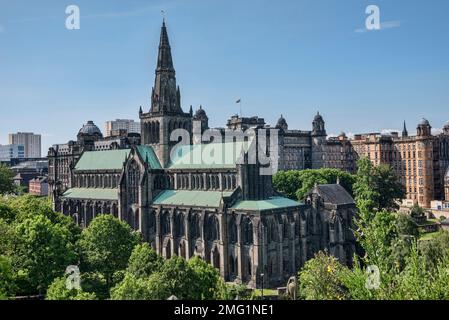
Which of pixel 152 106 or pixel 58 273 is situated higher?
pixel 152 106

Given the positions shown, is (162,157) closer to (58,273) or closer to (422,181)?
(58,273)

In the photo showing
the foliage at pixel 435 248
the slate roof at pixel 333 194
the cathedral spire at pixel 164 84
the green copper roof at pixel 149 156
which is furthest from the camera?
the cathedral spire at pixel 164 84

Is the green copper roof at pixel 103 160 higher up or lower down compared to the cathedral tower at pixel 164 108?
lower down

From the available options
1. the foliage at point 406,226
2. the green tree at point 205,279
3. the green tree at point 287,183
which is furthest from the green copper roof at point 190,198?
the green tree at point 287,183

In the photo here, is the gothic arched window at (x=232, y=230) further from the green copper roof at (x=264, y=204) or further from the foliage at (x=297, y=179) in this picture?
the foliage at (x=297, y=179)

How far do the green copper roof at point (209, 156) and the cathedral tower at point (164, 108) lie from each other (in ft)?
11.1

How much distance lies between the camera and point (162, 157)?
92500 mm

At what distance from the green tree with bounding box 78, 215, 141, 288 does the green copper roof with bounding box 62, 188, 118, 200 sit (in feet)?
109

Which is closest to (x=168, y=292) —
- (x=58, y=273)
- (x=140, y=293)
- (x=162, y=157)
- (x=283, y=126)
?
(x=140, y=293)

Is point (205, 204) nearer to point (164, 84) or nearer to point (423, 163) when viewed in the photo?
point (164, 84)

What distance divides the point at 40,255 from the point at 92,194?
52630mm

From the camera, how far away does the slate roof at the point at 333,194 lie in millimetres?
84188

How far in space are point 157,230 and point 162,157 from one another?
15.2 meters

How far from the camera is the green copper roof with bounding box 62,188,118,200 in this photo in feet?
327
